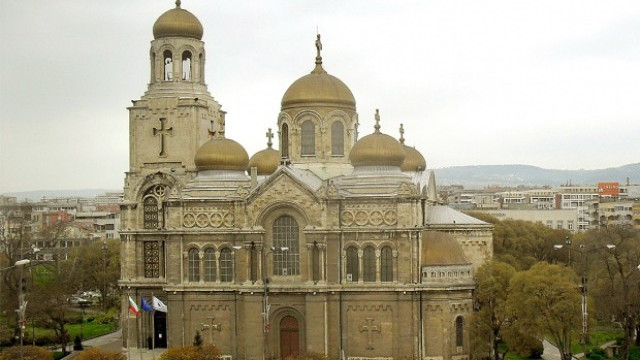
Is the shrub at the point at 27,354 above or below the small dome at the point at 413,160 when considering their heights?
below

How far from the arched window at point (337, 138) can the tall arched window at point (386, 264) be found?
8.42m

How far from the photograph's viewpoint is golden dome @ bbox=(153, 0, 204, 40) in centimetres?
6800

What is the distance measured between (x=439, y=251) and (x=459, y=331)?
4.41 metres

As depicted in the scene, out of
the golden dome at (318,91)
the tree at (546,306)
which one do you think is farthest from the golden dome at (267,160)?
the tree at (546,306)

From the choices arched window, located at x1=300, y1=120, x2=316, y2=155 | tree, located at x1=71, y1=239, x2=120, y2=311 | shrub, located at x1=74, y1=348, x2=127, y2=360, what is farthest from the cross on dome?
tree, located at x1=71, y1=239, x2=120, y2=311

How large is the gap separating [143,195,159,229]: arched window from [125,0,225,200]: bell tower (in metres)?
1.06

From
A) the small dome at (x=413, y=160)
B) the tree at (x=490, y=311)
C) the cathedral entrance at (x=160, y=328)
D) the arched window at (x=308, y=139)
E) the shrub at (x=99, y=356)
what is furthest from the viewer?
the small dome at (x=413, y=160)

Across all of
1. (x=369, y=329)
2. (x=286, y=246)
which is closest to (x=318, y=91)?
(x=286, y=246)

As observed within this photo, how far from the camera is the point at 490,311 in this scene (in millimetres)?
62062

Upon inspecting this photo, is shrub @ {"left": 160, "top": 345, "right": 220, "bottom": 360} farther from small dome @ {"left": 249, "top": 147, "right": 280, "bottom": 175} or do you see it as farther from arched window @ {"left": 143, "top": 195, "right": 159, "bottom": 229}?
small dome @ {"left": 249, "top": 147, "right": 280, "bottom": 175}

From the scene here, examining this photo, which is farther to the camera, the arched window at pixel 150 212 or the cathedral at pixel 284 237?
the arched window at pixel 150 212

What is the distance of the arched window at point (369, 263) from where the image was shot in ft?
201

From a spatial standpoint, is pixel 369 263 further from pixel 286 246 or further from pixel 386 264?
pixel 286 246

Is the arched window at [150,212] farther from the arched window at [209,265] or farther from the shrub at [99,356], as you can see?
the shrub at [99,356]
